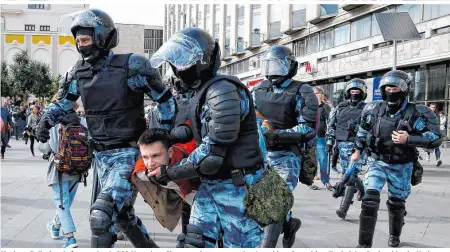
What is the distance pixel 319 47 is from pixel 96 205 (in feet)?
78.0

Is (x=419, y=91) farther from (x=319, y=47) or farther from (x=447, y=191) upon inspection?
(x=447, y=191)

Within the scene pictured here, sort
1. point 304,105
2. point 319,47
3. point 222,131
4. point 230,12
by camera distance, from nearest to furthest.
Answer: point 222,131
point 304,105
point 319,47
point 230,12

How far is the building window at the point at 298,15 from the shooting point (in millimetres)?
27683

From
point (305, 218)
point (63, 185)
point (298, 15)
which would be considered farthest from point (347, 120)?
point (298, 15)

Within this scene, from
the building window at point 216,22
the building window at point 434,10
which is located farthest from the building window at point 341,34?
the building window at point 216,22

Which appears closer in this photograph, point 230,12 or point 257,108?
point 257,108

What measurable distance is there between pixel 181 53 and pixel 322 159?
23.0 feet

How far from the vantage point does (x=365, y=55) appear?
71.8 ft

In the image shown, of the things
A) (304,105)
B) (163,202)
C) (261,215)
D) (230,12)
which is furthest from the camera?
(230,12)

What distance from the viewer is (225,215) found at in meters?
3.02

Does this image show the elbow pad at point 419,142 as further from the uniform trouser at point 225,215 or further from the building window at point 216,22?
the building window at point 216,22

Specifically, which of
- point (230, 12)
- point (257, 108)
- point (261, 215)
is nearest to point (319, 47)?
point (230, 12)

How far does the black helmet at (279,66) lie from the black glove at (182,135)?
180 cm

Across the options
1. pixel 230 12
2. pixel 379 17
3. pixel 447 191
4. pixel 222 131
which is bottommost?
pixel 447 191
